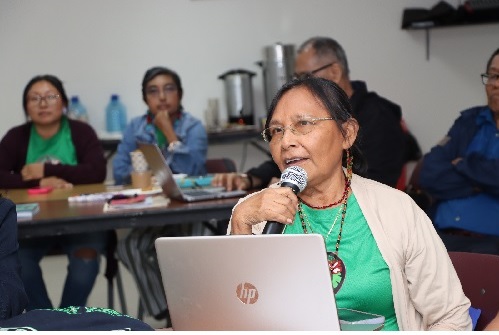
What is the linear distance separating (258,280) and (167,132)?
3.10 metres

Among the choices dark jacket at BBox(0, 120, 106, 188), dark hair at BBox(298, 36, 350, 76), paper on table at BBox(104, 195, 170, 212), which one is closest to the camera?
paper on table at BBox(104, 195, 170, 212)

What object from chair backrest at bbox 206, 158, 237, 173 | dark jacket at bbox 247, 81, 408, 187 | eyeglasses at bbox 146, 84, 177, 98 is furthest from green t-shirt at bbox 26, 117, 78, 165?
dark jacket at bbox 247, 81, 408, 187

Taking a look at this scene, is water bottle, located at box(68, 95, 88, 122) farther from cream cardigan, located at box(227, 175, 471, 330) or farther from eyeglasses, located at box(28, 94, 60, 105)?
cream cardigan, located at box(227, 175, 471, 330)

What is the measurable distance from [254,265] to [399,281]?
0.60 meters

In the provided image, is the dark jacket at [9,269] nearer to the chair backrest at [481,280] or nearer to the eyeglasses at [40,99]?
the chair backrest at [481,280]

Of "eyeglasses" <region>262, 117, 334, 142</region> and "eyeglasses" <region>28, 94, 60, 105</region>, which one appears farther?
"eyeglasses" <region>28, 94, 60, 105</region>

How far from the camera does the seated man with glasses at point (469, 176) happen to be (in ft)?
10.7

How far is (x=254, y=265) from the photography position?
1.26 m

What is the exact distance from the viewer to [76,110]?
588cm

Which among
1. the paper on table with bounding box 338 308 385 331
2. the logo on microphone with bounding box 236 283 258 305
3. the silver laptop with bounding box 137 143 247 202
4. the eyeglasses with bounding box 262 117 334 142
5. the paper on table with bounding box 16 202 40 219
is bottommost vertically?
the paper on table with bounding box 338 308 385 331

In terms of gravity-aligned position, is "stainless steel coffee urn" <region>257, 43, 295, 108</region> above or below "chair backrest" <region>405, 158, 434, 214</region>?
above

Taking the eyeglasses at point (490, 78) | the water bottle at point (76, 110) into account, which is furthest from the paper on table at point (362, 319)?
the water bottle at point (76, 110)

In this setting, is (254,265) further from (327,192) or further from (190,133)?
(190,133)

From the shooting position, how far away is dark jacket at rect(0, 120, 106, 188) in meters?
4.07
